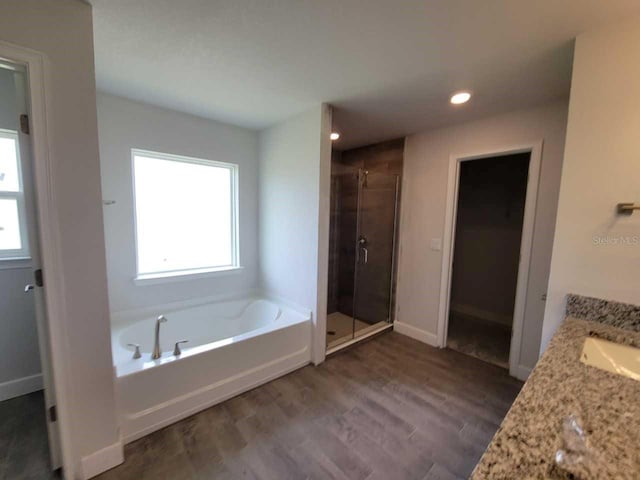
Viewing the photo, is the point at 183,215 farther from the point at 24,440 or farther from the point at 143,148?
the point at 24,440

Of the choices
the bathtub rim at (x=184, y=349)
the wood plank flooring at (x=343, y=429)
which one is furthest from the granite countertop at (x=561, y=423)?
the bathtub rim at (x=184, y=349)

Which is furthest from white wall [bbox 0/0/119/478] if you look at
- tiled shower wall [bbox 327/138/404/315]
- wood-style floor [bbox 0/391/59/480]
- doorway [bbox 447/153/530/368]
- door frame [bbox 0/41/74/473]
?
doorway [bbox 447/153/530/368]

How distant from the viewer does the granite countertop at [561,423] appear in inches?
21.9

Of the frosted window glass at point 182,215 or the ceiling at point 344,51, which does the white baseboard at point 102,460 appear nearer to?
the frosted window glass at point 182,215

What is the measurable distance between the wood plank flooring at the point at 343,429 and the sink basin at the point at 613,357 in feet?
3.05

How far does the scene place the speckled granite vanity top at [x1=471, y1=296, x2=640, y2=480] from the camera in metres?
0.56

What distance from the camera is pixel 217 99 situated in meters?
2.27

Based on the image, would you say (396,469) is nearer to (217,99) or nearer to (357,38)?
(357,38)

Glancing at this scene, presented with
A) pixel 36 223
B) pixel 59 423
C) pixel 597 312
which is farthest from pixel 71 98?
pixel 597 312

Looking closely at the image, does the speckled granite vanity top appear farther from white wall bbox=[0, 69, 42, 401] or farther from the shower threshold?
white wall bbox=[0, 69, 42, 401]

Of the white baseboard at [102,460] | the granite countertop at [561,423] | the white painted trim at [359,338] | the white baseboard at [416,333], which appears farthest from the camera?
the white baseboard at [416,333]

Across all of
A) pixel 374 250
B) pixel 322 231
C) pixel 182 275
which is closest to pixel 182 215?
pixel 182 275

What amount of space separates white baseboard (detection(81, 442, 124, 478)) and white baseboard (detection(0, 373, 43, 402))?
114 centimetres

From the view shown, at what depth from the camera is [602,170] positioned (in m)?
1.29
